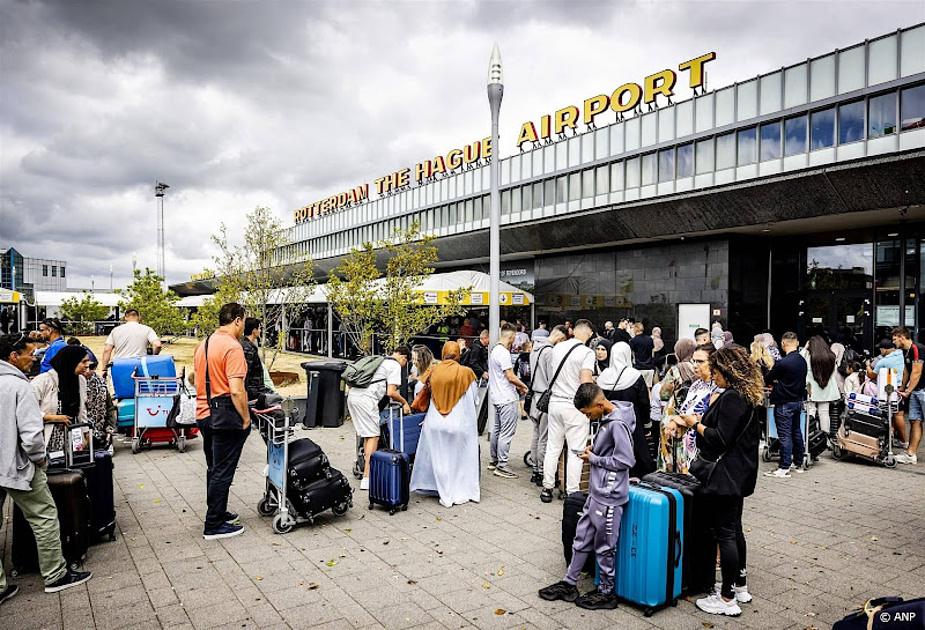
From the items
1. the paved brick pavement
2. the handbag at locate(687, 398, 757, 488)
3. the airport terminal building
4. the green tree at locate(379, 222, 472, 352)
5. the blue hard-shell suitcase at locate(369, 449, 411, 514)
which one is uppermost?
the airport terminal building

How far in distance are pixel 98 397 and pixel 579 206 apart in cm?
2167

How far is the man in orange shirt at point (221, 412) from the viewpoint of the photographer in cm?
549

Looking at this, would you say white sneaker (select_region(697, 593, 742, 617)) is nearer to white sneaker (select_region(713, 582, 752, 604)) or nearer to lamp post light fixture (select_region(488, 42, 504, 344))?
white sneaker (select_region(713, 582, 752, 604))

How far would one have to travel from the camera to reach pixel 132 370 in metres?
9.51

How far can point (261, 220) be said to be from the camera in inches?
677

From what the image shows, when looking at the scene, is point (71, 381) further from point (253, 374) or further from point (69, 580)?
point (69, 580)

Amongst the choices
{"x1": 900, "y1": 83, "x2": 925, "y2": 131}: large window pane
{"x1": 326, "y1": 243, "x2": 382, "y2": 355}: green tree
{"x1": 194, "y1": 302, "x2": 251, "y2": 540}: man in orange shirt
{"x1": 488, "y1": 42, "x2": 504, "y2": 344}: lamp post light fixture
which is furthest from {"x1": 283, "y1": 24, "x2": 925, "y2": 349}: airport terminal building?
{"x1": 194, "y1": 302, "x2": 251, "y2": 540}: man in orange shirt

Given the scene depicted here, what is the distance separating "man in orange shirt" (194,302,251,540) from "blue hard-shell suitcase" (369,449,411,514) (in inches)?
56.1

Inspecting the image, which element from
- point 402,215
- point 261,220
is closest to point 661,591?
point 261,220

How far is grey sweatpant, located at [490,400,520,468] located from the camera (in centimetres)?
803

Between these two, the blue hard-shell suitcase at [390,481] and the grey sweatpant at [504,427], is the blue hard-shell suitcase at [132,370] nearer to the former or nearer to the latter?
the blue hard-shell suitcase at [390,481]

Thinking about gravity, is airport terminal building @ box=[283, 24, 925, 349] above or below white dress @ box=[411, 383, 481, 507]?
above

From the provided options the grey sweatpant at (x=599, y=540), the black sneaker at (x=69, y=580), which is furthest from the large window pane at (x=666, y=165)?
the black sneaker at (x=69, y=580)

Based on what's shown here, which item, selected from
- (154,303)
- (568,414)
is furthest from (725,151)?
(154,303)
